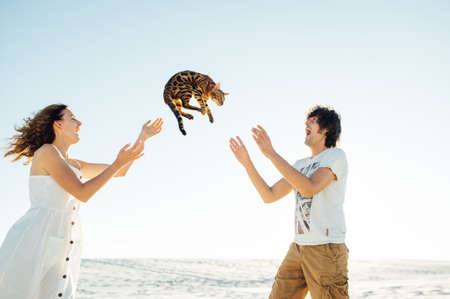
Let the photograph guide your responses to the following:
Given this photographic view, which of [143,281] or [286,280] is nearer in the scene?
[286,280]

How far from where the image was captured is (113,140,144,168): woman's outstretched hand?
3349 mm

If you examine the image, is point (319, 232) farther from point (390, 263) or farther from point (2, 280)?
point (390, 263)

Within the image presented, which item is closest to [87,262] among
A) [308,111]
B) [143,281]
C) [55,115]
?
[143,281]

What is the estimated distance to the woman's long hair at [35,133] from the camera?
145 inches

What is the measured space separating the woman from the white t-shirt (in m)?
1.46

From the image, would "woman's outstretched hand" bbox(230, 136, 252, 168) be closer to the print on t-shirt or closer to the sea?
the print on t-shirt

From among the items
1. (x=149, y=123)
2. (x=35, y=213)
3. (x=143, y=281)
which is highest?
(x=149, y=123)

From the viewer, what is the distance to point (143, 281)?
11.3 metres

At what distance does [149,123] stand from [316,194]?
62.1 inches

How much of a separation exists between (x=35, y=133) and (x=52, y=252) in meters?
1.09

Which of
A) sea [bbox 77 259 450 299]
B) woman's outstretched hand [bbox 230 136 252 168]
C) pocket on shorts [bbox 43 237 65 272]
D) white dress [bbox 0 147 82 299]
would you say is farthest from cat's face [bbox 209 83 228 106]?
sea [bbox 77 259 450 299]

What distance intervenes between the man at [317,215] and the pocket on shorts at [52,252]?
179 centimetres

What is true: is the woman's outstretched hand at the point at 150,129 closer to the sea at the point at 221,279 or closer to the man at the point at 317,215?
the man at the point at 317,215

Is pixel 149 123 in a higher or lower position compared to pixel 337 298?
higher
